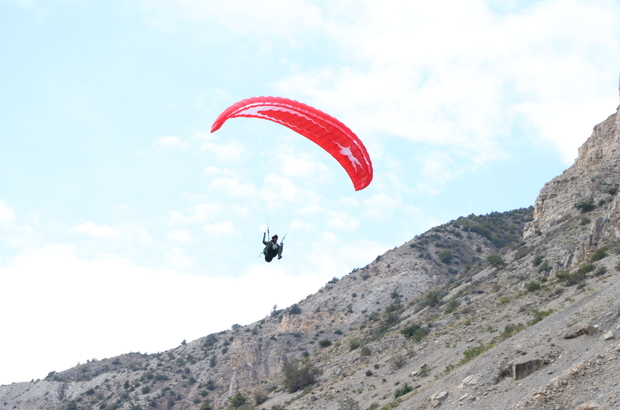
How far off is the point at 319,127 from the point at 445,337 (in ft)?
49.1

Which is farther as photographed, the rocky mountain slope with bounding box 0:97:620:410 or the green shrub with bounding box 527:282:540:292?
the green shrub with bounding box 527:282:540:292

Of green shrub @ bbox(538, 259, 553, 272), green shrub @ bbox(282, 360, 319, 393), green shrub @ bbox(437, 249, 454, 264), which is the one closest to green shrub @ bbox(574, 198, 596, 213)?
green shrub @ bbox(538, 259, 553, 272)

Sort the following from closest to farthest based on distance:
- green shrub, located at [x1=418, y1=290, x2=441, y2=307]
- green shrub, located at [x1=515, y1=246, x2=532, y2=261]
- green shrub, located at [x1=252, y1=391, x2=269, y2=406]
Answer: green shrub, located at [x1=252, y1=391, x2=269, y2=406] < green shrub, located at [x1=515, y1=246, x2=532, y2=261] < green shrub, located at [x1=418, y1=290, x2=441, y2=307]

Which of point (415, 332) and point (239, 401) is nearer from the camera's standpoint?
point (415, 332)

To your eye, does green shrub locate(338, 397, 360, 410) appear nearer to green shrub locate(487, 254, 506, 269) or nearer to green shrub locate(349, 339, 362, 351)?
green shrub locate(349, 339, 362, 351)

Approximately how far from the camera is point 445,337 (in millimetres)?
32812

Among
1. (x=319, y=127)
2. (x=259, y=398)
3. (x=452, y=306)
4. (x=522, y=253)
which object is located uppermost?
(x=319, y=127)

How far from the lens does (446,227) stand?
7806cm

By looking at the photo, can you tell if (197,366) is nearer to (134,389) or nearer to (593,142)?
(134,389)

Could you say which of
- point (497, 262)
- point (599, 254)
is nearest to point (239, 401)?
point (497, 262)

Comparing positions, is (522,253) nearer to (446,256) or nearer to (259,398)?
(259,398)

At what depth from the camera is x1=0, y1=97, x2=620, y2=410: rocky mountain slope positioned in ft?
65.0

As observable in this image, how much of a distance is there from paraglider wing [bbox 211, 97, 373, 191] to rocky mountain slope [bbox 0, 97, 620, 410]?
897 centimetres

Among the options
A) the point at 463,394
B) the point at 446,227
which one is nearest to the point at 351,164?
the point at 463,394
